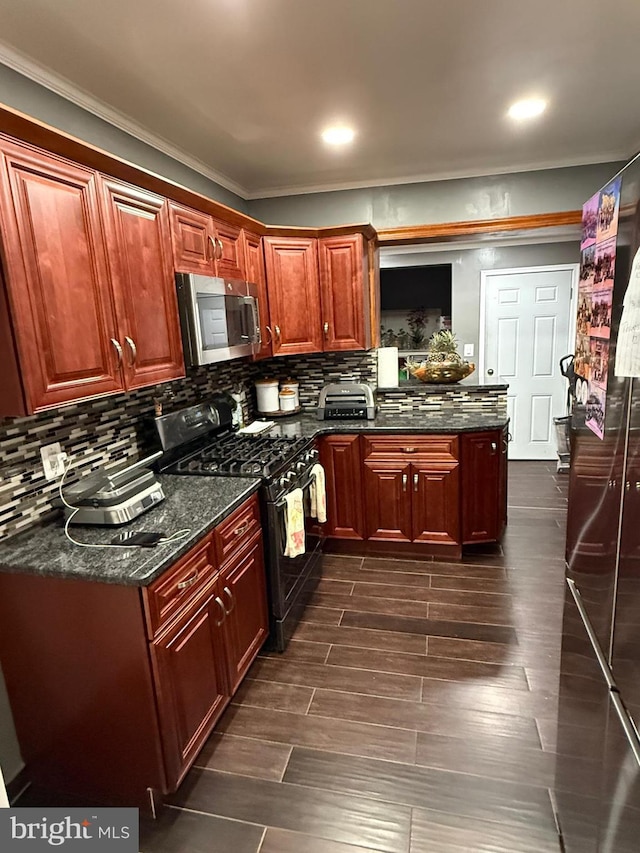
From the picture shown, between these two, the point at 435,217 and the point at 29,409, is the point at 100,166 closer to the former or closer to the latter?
the point at 29,409

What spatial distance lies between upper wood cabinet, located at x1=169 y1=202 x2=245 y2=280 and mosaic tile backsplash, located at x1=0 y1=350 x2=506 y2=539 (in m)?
0.65

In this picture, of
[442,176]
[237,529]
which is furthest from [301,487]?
[442,176]

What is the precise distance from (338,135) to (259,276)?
3.06ft

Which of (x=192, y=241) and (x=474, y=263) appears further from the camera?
(x=474, y=263)

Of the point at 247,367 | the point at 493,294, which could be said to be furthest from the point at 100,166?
the point at 493,294

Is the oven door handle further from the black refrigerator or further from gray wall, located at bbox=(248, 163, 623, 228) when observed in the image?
gray wall, located at bbox=(248, 163, 623, 228)

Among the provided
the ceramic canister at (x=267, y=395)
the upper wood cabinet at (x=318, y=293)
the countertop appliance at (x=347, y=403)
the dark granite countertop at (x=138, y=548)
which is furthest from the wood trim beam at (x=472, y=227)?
the dark granite countertop at (x=138, y=548)

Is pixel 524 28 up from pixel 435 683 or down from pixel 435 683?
up

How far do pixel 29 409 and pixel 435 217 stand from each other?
118 inches

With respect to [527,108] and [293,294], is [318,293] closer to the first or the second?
[293,294]

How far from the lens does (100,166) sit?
69.1 inches

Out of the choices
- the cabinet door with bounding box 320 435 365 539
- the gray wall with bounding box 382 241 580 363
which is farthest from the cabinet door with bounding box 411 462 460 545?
the gray wall with bounding box 382 241 580 363

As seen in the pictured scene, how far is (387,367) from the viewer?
3.86m

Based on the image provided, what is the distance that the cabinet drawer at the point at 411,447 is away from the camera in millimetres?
3170
